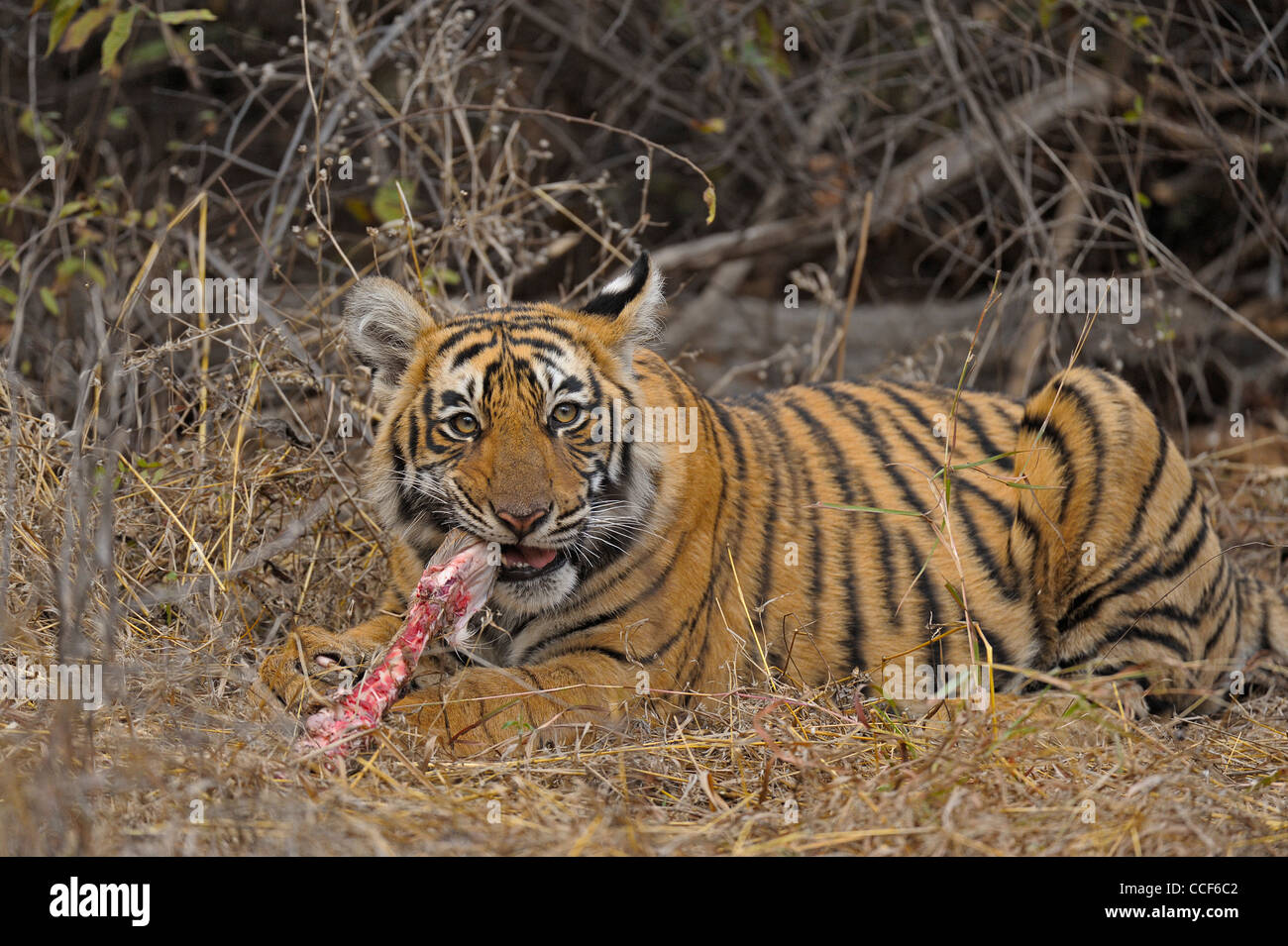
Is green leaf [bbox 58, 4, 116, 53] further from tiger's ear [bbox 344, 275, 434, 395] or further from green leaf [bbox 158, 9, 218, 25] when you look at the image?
tiger's ear [bbox 344, 275, 434, 395]

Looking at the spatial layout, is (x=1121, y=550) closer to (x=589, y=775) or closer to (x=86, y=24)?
(x=589, y=775)

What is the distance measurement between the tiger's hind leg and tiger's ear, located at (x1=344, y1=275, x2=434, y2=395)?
1937mm

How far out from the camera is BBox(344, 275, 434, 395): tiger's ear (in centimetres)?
368

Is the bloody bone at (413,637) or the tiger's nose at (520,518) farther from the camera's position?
the tiger's nose at (520,518)

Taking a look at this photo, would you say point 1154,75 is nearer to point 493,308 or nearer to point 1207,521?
point 1207,521

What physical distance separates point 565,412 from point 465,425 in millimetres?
271

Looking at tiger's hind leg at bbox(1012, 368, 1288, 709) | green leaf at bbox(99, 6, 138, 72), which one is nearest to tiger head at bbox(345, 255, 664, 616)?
tiger's hind leg at bbox(1012, 368, 1288, 709)

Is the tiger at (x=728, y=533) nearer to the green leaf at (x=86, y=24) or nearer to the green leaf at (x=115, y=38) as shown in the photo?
the green leaf at (x=115, y=38)

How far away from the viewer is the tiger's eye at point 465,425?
345 cm

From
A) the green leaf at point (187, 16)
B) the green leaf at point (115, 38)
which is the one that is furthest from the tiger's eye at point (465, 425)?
the green leaf at point (115, 38)

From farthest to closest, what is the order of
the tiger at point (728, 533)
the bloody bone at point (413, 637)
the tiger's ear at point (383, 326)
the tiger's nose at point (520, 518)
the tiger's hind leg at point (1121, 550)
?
the tiger's hind leg at point (1121, 550) → the tiger's ear at point (383, 326) → the tiger at point (728, 533) → the tiger's nose at point (520, 518) → the bloody bone at point (413, 637)

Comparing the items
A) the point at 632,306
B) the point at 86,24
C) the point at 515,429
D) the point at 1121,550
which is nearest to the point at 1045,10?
the point at 1121,550

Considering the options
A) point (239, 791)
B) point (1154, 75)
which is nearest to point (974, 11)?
point (1154, 75)

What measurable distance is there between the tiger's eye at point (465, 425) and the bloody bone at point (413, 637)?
278 mm
